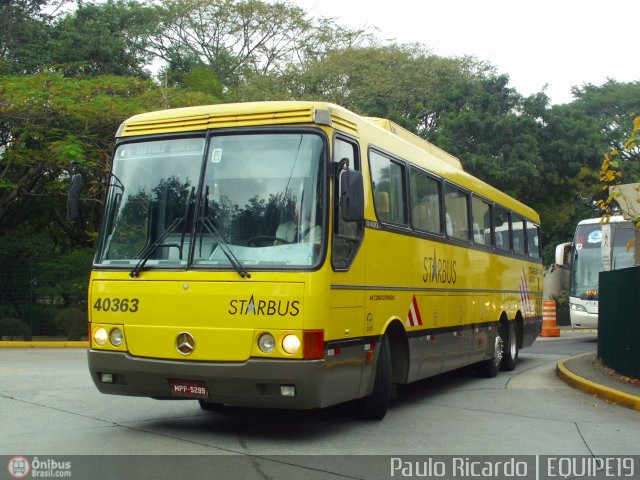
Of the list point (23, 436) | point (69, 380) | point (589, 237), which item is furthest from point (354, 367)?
point (589, 237)

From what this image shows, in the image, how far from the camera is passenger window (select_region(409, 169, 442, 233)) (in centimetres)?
1027

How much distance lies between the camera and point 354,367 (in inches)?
320

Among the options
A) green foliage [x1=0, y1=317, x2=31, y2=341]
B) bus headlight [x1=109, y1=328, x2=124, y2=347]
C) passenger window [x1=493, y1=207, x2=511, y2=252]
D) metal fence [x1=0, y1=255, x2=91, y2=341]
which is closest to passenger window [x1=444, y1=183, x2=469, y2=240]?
passenger window [x1=493, y1=207, x2=511, y2=252]

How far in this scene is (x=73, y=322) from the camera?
23172 mm

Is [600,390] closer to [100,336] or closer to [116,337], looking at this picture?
[116,337]

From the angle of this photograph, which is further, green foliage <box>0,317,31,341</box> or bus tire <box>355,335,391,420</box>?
green foliage <box>0,317,31,341</box>

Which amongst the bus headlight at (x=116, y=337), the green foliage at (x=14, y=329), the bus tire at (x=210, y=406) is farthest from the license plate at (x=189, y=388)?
the green foliage at (x=14, y=329)

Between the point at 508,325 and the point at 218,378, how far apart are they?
9371mm

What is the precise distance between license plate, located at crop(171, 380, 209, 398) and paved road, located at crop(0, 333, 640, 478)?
1.48ft

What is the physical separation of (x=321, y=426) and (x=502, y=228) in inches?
303

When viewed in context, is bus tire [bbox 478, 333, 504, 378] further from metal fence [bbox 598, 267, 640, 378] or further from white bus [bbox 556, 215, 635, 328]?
white bus [bbox 556, 215, 635, 328]

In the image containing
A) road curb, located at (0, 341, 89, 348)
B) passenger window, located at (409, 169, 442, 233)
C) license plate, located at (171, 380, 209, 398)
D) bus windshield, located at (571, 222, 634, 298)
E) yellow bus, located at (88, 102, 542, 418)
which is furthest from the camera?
bus windshield, located at (571, 222, 634, 298)

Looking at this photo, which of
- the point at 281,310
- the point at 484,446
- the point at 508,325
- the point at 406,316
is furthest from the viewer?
the point at 508,325

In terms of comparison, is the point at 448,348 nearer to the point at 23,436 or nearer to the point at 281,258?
the point at 281,258
